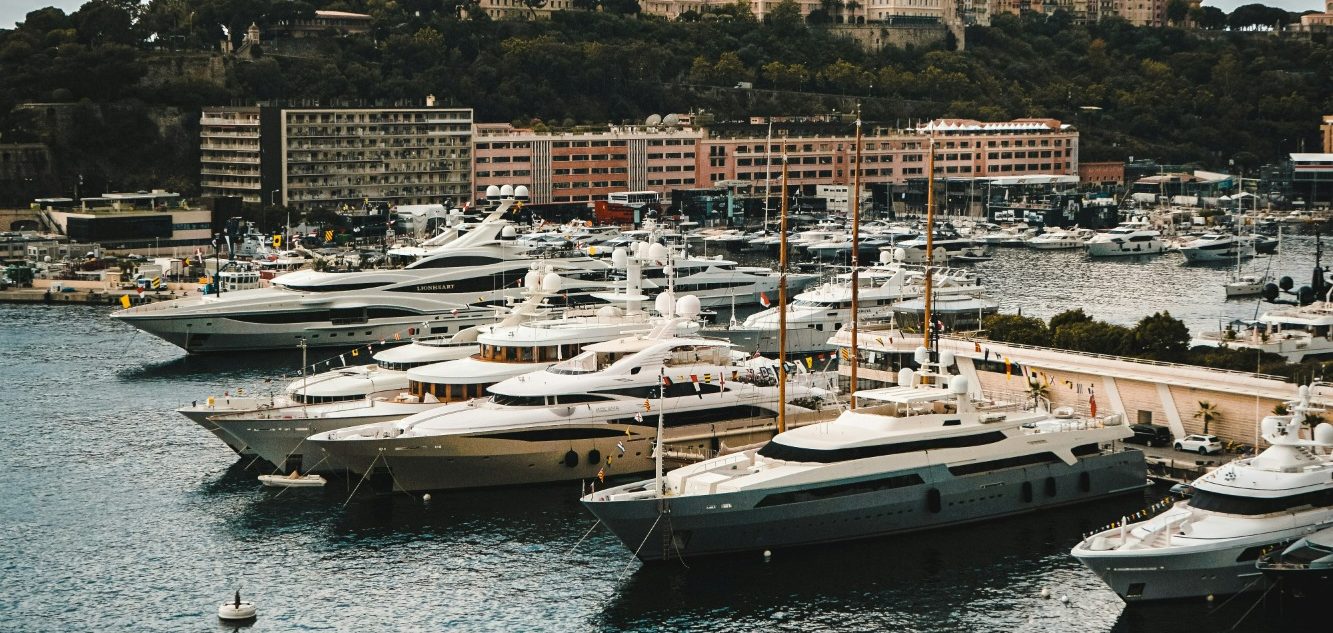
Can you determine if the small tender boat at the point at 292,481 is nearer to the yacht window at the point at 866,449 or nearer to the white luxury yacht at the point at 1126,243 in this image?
the yacht window at the point at 866,449

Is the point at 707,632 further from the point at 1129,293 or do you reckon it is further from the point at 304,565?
the point at 1129,293

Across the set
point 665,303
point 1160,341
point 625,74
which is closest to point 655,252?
point 665,303

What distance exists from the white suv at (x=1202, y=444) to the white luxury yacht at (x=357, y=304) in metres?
30.8

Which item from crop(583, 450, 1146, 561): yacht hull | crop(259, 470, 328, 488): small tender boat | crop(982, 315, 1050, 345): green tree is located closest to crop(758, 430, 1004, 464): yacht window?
crop(583, 450, 1146, 561): yacht hull

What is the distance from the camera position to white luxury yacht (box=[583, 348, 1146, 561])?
114 feet

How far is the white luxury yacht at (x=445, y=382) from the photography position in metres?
43.3

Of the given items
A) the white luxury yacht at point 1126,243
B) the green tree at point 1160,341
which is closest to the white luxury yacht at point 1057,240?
the white luxury yacht at point 1126,243

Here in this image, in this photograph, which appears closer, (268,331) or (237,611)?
(237,611)

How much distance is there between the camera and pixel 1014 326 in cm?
4934

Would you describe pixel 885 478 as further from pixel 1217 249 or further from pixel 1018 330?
pixel 1217 249

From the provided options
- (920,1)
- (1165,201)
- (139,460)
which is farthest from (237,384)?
(920,1)

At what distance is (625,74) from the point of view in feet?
467

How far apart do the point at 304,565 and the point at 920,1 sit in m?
153

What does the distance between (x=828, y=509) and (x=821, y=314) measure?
2724 centimetres
